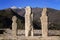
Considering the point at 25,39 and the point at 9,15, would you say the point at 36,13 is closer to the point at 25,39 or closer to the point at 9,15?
the point at 9,15

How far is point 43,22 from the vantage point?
55.0 feet

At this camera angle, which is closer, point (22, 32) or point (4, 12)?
point (22, 32)

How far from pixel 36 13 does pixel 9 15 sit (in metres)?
8.11

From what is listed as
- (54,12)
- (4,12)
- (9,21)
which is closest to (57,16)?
(54,12)

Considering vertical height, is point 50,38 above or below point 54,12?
below

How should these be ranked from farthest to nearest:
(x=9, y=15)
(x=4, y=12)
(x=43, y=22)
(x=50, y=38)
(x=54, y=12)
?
(x=54, y=12) → (x=4, y=12) → (x=9, y=15) → (x=43, y=22) → (x=50, y=38)

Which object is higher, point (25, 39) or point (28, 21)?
point (28, 21)

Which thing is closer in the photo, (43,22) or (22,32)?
(43,22)

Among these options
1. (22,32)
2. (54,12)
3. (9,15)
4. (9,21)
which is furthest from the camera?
(54,12)

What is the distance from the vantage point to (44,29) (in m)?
16.8

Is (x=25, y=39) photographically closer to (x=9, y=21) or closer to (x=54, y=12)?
(x=9, y=21)

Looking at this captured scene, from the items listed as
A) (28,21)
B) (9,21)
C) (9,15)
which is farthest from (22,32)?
(9,15)

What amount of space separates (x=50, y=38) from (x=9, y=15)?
42.8m

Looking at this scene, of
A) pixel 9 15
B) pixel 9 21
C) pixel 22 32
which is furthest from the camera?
pixel 9 15
